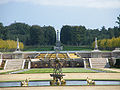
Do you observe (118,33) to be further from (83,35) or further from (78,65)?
(78,65)

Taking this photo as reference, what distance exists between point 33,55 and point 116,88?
37.4 metres

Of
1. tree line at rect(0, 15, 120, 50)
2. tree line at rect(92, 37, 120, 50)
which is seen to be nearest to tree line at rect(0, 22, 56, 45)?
tree line at rect(0, 15, 120, 50)

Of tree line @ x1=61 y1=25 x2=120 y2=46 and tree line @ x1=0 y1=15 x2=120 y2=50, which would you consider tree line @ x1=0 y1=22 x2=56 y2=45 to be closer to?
tree line @ x1=0 y1=15 x2=120 y2=50

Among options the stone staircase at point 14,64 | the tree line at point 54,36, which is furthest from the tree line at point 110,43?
the stone staircase at point 14,64

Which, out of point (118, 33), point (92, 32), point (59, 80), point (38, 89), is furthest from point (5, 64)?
point (92, 32)

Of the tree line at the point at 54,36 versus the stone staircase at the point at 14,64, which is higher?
the tree line at the point at 54,36

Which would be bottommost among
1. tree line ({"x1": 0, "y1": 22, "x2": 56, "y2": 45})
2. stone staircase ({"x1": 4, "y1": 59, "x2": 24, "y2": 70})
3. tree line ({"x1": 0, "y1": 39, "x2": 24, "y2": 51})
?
stone staircase ({"x1": 4, "y1": 59, "x2": 24, "y2": 70})

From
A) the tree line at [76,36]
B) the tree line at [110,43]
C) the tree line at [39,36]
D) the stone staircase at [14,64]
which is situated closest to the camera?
the stone staircase at [14,64]

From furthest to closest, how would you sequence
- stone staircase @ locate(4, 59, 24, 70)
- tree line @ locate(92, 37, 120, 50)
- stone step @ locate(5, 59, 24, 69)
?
tree line @ locate(92, 37, 120, 50)
stone step @ locate(5, 59, 24, 69)
stone staircase @ locate(4, 59, 24, 70)

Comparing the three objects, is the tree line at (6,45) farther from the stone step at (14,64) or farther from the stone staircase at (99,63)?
the stone staircase at (99,63)

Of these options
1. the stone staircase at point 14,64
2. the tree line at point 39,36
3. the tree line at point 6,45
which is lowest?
the stone staircase at point 14,64

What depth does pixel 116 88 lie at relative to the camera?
1875 cm

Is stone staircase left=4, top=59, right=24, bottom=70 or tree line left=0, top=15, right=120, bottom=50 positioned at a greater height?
tree line left=0, top=15, right=120, bottom=50

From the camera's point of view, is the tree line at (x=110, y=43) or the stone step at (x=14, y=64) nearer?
the stone step at (x=14, y=64)
